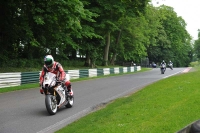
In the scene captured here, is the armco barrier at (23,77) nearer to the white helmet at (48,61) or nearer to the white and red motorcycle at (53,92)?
the white and red motorcycle at (53,92)

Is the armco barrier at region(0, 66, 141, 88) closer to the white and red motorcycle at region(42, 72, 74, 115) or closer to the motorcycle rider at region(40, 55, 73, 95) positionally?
the white and red motorcycle at region(42, 72, 74, 115)

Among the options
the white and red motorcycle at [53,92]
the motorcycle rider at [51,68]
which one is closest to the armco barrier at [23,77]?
the white and red motorcycle at [53,92]

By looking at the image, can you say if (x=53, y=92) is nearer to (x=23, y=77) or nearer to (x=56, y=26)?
(x=23, y=77)

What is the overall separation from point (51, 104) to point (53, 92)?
40 centimetres

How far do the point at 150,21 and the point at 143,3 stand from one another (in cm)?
2598

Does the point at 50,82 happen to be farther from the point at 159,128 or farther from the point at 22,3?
the point at 22,3

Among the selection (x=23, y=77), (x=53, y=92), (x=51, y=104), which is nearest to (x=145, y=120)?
(x=51, y=104)

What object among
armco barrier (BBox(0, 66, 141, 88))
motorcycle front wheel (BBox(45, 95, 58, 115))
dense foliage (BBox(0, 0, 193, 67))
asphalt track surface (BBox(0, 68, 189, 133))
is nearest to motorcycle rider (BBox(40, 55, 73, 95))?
motorcycle front wheel (BBox(45, 95, 58, 115))

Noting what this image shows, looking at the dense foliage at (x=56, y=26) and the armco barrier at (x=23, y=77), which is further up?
the dense foliage at (x=56, y=26)

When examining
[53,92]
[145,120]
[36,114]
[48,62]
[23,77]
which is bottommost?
[36,114]

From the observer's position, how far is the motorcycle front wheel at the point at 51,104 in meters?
9.30

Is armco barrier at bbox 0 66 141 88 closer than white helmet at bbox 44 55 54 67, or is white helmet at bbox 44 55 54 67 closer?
white helmet at bbox 44 55 54 67

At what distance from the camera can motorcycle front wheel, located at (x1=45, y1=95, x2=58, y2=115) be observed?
9.30 meters

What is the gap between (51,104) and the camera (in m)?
9.47
